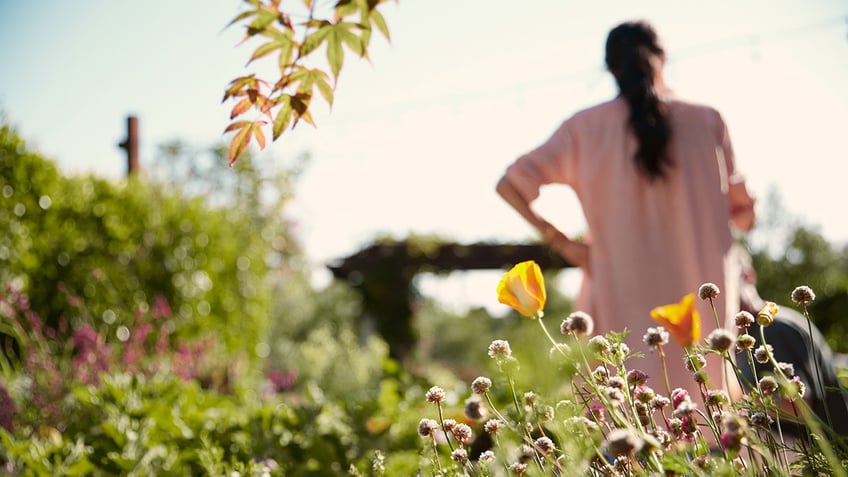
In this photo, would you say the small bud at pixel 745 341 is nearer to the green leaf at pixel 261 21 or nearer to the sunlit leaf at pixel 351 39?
the sunlit leaf at pixel 351 39

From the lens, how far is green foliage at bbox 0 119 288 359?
509 cm

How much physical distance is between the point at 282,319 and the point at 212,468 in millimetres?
19042

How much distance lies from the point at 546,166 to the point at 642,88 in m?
0.36

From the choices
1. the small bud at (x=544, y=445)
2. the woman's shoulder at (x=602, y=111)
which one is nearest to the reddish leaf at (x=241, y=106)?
the small bud at (x=544, y=445)

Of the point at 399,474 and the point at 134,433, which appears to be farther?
the point at 134,433

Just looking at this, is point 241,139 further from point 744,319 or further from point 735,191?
point 735,191

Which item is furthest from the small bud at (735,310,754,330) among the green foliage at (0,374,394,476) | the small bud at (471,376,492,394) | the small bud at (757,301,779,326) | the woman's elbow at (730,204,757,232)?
the woman's elbow at (730,204,757,232)

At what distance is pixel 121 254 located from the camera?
5.66 meters

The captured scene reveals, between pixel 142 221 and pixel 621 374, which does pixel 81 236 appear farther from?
pixel 621 374

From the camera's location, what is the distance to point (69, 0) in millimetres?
4434

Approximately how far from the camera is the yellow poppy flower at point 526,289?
83 centimetres

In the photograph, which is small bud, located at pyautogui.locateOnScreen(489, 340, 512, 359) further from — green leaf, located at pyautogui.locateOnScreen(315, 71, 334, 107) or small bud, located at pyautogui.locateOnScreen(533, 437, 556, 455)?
green leaf, located at pyautogui.locateOnScreen(315, 71, 334, 107)

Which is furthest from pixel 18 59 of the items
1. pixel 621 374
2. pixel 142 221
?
pixel 621 374

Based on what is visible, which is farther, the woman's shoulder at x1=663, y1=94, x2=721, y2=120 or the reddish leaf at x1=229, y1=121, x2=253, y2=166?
the woman's shoulder at x1=663, y1=94, x2=721, y2=120
